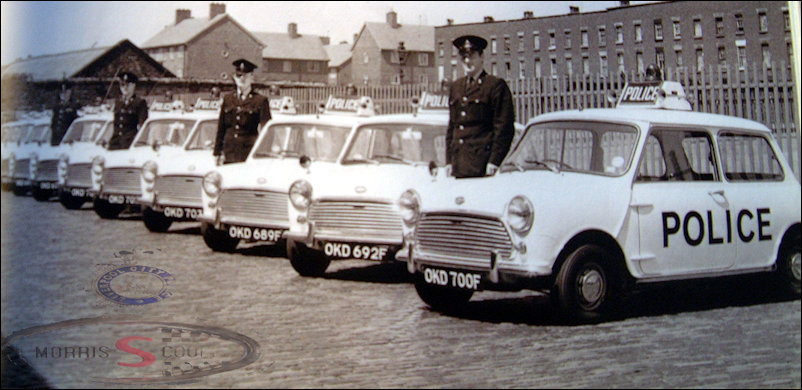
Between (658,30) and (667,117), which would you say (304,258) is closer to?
(667,117)

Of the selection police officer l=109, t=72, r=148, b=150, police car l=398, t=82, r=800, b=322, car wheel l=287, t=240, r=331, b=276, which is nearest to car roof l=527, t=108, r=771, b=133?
police car l=398, t=82, r=800, b=322

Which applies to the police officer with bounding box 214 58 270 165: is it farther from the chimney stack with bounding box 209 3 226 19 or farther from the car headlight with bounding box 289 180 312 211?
the car headlight with bounding box 289 180 312 211

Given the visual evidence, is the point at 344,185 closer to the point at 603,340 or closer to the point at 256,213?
the point at 256,213

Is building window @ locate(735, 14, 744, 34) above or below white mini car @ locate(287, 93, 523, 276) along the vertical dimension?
above

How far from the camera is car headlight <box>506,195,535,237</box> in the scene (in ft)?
14.1

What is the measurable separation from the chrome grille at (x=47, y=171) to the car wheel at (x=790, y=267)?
472cm

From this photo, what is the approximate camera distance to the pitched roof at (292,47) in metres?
4.51

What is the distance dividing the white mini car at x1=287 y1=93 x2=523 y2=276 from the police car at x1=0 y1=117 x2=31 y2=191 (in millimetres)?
1725

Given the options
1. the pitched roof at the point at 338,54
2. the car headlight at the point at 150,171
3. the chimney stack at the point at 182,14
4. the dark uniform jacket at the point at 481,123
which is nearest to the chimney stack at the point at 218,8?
the chimney stack at the point at 182,14

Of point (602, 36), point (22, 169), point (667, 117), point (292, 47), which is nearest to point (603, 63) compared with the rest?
point (602, 36)

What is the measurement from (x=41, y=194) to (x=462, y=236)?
2575 millimetres

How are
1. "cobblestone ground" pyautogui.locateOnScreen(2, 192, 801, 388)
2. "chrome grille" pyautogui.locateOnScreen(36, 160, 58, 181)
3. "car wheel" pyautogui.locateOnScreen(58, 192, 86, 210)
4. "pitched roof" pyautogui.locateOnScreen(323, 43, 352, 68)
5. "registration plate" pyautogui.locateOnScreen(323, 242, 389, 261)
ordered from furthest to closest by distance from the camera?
1. "chrome grille" pyautogui.locateOnScreen(36, 160, 58, 181)
2. "car wheel" pyautogui.locateOnScreen(58, 192, 86, 210)
3. "registration plate" pyautogui.locateOnScreen(323, 242, 389, 261)
4. "pitched roof" pyautogui.locateOnScreen(323, 43, 352, 68)
5. "cobblestone ground" pyautogui.locateOnScreen(2, 192, 801, 388)

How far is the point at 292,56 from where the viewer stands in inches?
187

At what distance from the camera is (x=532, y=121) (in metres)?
4.97
